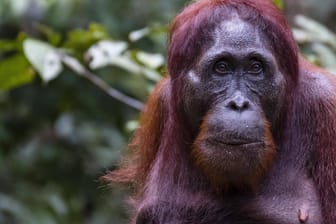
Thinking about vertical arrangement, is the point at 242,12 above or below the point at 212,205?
above

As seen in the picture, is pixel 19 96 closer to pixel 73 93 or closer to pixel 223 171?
pixel 73 93

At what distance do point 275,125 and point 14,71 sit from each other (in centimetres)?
160

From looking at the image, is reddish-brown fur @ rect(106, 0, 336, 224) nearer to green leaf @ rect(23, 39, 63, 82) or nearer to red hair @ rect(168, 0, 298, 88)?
red hair @ rect(168, 0, 298, 88)

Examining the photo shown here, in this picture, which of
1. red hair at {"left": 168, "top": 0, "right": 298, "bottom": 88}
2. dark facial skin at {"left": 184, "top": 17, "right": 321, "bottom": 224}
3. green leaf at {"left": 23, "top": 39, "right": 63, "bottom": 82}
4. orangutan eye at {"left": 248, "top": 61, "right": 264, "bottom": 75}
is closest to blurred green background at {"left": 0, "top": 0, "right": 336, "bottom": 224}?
green leaf at {"left": 23, "top": 39, "right": 63, "bottom": 82}

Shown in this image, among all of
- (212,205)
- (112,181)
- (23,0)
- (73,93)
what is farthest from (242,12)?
(73,93)

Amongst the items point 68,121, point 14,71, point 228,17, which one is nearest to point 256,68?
point 228,17

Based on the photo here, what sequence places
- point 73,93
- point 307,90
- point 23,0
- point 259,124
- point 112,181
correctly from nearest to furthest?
point 259,124
point 307,90
point 112,181
point 23,0
point 73,93

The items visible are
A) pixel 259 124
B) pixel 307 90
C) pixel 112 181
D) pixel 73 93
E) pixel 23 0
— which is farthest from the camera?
pixel 73 93

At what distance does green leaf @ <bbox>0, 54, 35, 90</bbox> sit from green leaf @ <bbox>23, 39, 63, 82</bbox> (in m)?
0.18

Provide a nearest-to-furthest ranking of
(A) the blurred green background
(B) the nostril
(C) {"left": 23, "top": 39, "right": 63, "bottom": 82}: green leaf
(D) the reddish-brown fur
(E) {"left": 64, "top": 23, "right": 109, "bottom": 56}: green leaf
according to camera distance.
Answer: (B) the nostril, (D) the reddish-brown fur, (C) {"left": 23, "top": 39, "right": 63, "bottom": 82}: green leaf, (E) {"left": 64, "top": 23, "right": 109, "bottom": 56}: green leaf, (A) the blurred green background

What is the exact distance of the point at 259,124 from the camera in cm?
414

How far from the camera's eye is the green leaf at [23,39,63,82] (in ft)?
16.5

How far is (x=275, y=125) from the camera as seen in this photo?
14.3ft

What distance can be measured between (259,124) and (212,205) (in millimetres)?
537
